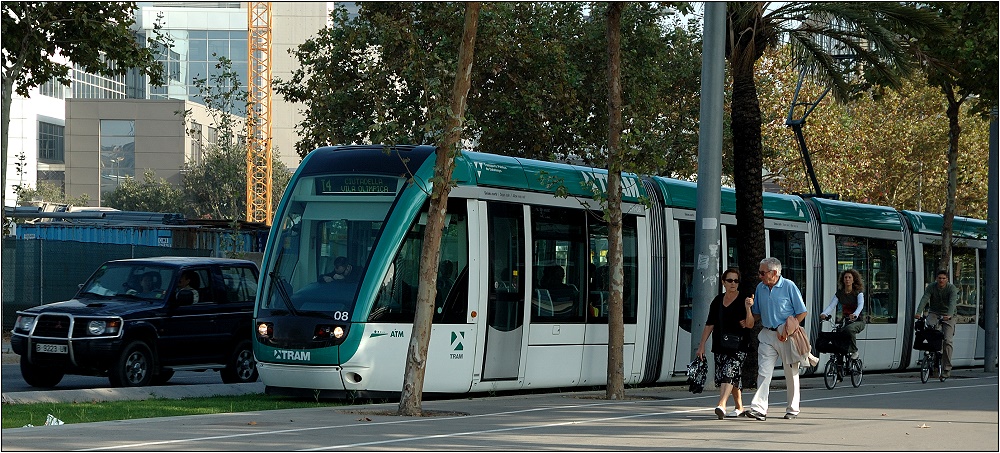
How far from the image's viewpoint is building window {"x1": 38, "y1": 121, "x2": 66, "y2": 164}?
112m

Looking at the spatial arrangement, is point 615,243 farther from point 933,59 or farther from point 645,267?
point 933,59

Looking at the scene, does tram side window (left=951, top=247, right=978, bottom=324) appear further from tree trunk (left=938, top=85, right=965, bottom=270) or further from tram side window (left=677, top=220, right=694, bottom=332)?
tram side window (left=677, top=220, right=694, bottom=332)

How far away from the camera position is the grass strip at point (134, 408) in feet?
42.2

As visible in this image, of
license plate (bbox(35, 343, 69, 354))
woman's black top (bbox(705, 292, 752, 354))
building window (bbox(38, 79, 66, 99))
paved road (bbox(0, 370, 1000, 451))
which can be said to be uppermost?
building window (bbox(38, 79, 66, 99))

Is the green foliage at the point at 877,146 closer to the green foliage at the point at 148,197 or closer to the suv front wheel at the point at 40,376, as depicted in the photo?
the suv front wheel at the point at 40,376

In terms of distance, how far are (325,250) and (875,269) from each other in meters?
11.7

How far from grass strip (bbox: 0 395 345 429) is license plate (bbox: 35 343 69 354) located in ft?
5.52

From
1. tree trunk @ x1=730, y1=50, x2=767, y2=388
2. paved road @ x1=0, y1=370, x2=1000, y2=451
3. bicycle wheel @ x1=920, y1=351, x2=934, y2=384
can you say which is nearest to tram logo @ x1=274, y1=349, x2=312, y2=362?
paved road @ x1=0, y1=370, x2=1000, y2=451

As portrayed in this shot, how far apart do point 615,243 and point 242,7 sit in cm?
14607

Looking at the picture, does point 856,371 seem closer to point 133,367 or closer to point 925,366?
point 925,366

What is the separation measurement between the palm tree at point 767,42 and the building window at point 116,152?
101013 millimetres

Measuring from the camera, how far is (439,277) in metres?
15.1

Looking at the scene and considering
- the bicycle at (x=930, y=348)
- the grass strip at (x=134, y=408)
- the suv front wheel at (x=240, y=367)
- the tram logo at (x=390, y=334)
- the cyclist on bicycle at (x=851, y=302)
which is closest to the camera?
the grass strip at (x=134, y=408)

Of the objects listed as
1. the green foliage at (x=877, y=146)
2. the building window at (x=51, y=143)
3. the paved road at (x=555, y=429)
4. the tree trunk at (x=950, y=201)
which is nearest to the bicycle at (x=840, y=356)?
the paved road at (x=555, y=429)
